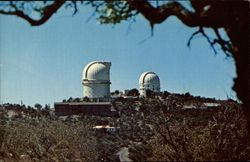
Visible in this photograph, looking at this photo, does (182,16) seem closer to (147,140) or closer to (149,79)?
(147,140)

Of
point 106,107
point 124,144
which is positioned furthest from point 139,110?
point 124,144

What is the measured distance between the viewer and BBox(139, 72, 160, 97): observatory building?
48.8 meters

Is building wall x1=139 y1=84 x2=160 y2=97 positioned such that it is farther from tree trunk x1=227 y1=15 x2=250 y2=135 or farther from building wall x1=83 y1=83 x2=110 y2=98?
tree trunk x1=227 y1=15 x2=250 y2=135

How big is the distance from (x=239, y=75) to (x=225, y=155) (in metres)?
3.24

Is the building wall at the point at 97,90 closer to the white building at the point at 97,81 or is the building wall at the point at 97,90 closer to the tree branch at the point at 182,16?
the white building at the point at 97,81

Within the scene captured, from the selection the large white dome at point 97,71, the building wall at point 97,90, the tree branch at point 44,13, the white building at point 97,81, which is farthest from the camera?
the large white dome at point 97,71

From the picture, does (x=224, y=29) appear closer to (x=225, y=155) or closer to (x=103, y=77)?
(x=225, y=155)

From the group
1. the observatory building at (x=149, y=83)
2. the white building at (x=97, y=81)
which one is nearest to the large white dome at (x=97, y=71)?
the white building at (x=97, y=81)

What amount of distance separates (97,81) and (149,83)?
7.25 m

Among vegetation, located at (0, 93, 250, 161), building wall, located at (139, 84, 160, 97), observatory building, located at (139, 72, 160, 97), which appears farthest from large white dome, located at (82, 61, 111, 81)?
vegetation, located at (0, 93, 250, 161)

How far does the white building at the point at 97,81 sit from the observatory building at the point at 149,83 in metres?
5.60

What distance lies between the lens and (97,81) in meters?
45.0

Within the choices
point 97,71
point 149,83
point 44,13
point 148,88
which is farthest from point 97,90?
point 44,13

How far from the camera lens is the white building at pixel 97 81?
148 ft
